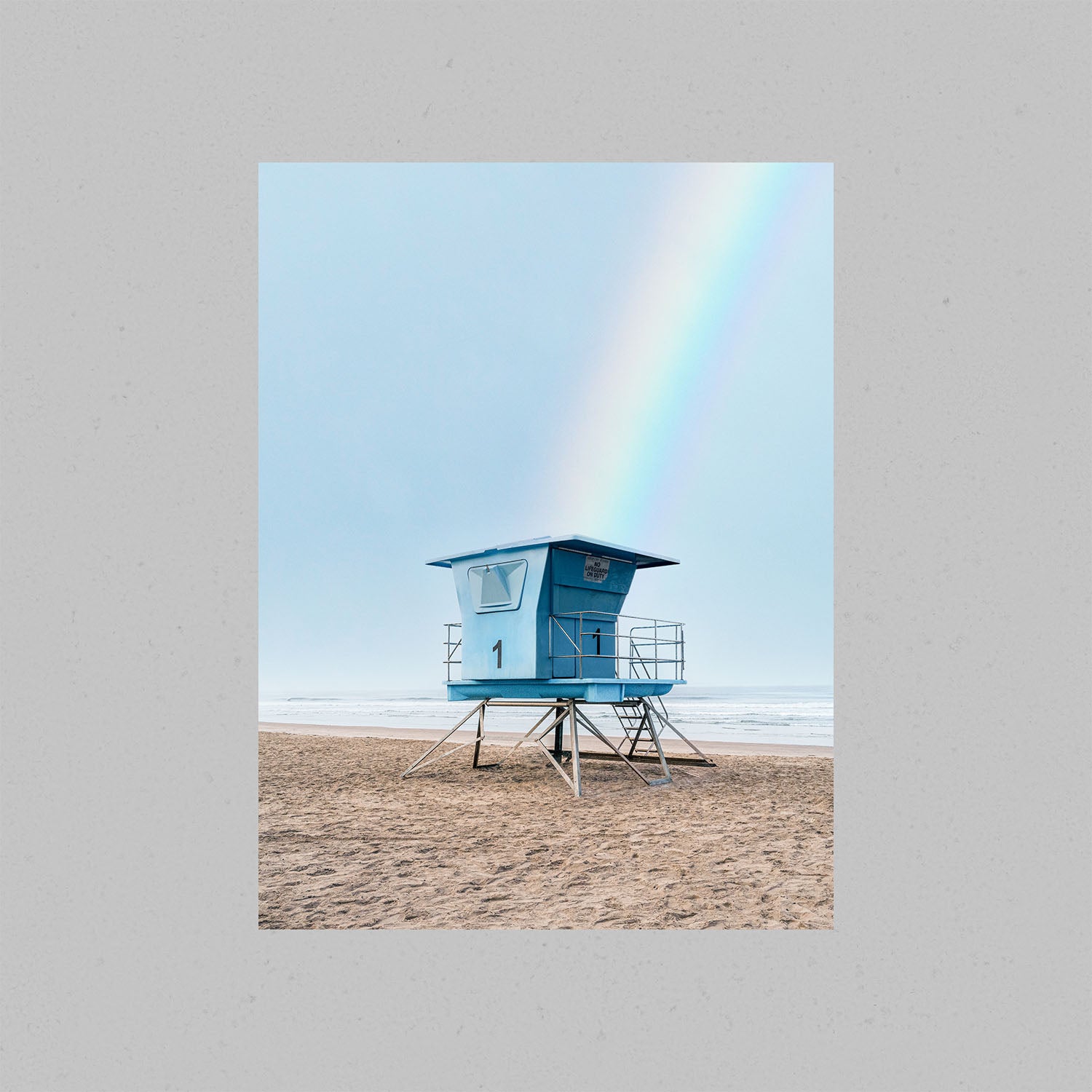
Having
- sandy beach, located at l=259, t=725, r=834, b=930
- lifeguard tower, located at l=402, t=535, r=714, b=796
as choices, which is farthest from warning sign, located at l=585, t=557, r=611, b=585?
sandy beach, located at l=259, t=725, r=834, b=930

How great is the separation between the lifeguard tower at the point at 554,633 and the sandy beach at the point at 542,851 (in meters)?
1.30

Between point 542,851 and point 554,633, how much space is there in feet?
17.2

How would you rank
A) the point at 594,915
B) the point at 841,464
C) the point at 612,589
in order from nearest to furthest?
the point at 841,464 → the point at 594,915 → the point at 612,589

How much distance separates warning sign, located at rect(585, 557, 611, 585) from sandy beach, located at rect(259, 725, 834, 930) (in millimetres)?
3451

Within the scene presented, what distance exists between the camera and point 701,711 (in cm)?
4250

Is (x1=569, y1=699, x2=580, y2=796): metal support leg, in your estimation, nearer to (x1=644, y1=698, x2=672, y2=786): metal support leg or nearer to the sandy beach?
the sandy beach

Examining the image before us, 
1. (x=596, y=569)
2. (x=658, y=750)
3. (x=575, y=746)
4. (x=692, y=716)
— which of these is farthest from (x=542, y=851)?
(x=692, y=716)

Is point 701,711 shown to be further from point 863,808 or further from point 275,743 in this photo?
point 863,808

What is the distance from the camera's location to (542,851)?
8.11 m

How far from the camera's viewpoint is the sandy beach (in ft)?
19.7

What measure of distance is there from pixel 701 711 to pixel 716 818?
33544 mm

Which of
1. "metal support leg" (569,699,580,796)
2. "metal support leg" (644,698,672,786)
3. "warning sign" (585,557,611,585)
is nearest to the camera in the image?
"metal support leg" (569,699,580,796)

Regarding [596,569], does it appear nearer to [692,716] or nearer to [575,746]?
[575,746]

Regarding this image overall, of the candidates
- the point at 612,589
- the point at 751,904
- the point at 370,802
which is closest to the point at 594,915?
the point at 751,904
